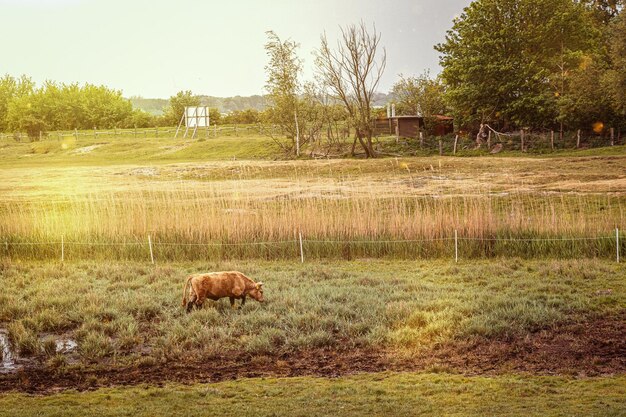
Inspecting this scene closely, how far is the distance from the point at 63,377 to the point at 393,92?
50.0m

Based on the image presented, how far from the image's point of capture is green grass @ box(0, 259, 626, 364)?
29.2 feet

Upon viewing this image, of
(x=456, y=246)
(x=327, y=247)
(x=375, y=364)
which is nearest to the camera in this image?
(x=375, y=364)

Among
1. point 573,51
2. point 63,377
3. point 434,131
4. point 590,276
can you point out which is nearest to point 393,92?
point 434,131

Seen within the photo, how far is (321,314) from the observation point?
996 centimetres

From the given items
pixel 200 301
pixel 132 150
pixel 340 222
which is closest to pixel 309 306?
pixel 200 301

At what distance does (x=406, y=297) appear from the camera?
35.6 feet

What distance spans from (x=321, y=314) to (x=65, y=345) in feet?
11.9

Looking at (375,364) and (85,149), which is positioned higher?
(85,149)

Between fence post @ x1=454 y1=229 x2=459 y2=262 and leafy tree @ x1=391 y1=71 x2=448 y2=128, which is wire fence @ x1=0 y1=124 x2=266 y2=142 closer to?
leafy tree @ x1=391 y1=71 x2=448 y2=128

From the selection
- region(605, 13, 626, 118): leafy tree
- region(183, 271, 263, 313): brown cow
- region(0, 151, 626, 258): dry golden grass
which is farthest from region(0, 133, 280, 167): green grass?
region(183, 271, 263, 313): brown cow

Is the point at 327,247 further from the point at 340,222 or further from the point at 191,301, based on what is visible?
the point at 191,301

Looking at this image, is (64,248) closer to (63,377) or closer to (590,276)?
(63,377)

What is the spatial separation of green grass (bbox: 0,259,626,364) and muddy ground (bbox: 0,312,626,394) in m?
0.30

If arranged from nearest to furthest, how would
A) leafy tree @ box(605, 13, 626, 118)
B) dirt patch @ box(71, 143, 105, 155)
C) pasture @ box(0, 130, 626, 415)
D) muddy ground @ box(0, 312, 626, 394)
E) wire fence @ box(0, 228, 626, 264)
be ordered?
pasture @ box(0, 130, 626, 415), muddy ground @ box(0, 312, 626, 394), wire fence @ box(0, 228, 626, 264), leafy tree @ box(605, 13, 626, 118), dirt patch @ box(71, 143, 105, 155)
